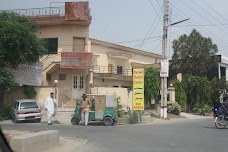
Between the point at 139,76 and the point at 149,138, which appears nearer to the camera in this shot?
the point at 149,138

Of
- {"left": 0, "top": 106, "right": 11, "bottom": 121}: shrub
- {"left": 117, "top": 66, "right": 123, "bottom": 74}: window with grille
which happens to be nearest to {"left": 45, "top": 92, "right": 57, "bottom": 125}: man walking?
{"left": 0, "top": 106, "right": 11, "bottom": 121}: shrub

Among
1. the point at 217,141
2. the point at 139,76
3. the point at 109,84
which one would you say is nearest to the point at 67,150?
the point at 217,141

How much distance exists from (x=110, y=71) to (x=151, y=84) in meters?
6.18

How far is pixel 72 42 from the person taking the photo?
35906 millimetres

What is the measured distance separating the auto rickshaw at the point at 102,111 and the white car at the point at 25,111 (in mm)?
4467

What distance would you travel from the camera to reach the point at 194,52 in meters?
43.6

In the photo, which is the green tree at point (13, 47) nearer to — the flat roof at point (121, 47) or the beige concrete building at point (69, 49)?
the beige concrete building at point (69, 49)

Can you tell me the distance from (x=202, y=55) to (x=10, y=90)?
2372cm

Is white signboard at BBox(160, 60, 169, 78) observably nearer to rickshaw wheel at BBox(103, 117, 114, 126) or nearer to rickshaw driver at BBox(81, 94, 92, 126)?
rickshaw wheel at BBox(103, 117, 114, 126)

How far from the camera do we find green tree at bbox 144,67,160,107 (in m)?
35.6

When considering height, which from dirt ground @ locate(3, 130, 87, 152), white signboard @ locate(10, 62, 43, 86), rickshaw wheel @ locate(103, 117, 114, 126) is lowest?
dirt ground @ locate(3, 130, 87, 152)

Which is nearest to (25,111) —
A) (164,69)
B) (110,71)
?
(164,69)

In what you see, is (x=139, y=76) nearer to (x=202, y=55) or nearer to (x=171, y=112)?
(x=171, y=112)

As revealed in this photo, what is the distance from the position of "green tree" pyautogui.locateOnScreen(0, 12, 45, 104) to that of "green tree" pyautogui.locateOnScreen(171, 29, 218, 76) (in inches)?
742
